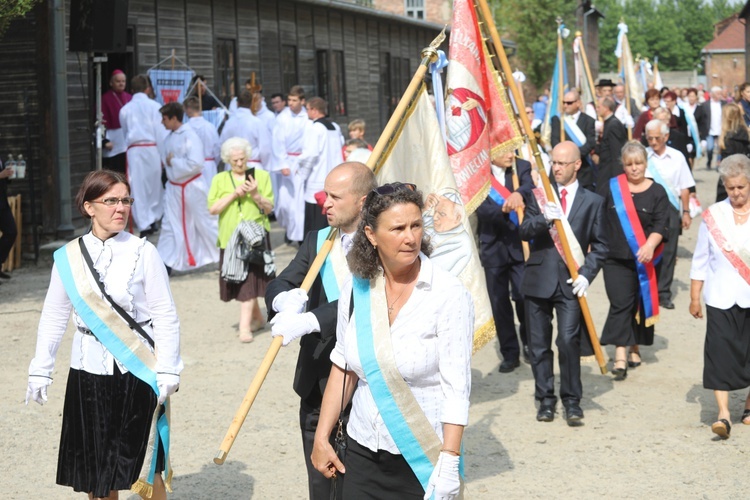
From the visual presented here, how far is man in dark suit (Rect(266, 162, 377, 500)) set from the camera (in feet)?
16.0

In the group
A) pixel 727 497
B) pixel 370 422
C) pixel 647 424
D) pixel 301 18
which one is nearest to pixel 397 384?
pixel 370 422

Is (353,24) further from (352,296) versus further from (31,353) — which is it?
(352,296)

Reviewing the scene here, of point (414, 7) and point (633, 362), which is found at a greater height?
point (414, 7)

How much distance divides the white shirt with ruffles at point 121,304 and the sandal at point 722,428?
3671 millimetres

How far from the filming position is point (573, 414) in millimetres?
7852

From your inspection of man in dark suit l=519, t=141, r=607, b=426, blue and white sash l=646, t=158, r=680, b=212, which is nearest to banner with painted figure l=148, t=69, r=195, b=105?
blue and white sash l=646, t=158, r=680, b=212

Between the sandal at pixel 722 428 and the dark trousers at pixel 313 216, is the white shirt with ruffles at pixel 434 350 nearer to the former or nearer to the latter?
the sandal at pixel 722 428

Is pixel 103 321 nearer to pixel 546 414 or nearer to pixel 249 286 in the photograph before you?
pixel 546 414

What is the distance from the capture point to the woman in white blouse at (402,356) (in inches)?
163

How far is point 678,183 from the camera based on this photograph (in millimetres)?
12016

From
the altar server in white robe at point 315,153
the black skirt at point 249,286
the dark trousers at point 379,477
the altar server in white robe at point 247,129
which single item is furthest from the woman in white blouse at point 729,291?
the altar server in white robe at point 247,129

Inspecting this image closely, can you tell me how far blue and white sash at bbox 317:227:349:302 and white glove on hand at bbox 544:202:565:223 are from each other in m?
2.91

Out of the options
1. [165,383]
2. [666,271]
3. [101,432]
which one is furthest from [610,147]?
[101,432]

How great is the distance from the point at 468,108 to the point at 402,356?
388cm
